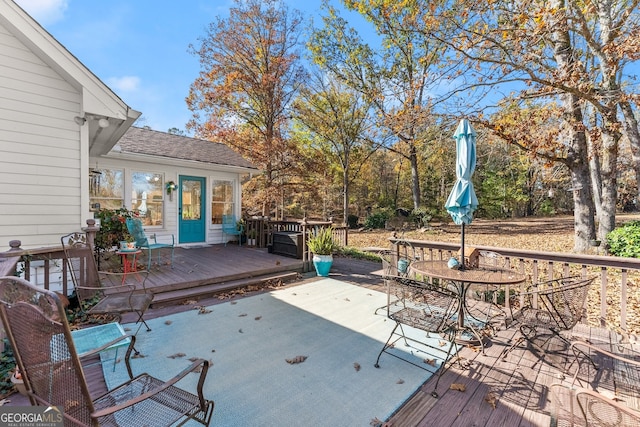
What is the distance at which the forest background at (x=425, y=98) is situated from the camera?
6.16 metres

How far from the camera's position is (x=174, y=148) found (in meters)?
8.95

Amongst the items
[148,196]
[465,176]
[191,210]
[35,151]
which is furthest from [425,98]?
[35,151]

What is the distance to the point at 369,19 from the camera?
14.1 meters

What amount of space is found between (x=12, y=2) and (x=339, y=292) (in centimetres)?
631

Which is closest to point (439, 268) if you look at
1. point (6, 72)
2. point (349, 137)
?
point (6, 72)

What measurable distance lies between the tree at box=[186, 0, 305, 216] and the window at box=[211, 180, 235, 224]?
1467 millimetres

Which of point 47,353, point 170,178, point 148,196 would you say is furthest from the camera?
point 170,178

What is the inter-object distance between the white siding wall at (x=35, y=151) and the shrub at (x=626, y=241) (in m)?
11.5

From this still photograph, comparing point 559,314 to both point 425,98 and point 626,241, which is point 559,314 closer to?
point 626,241

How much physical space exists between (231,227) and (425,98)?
25.6 feet

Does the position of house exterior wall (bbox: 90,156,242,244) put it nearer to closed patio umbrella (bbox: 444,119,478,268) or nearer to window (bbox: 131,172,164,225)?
window (bbox: 131,172,164,225)

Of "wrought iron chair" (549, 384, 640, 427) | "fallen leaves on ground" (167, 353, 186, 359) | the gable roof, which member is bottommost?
"fallen leaves on ground" (167, 353, 186, 359)

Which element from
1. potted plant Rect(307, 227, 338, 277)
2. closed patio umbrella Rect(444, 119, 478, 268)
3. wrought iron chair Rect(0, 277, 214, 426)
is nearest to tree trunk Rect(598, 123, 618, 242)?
closed patio umbrella Rect(444, 119, 478, 268)

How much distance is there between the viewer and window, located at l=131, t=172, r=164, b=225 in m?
7.96
